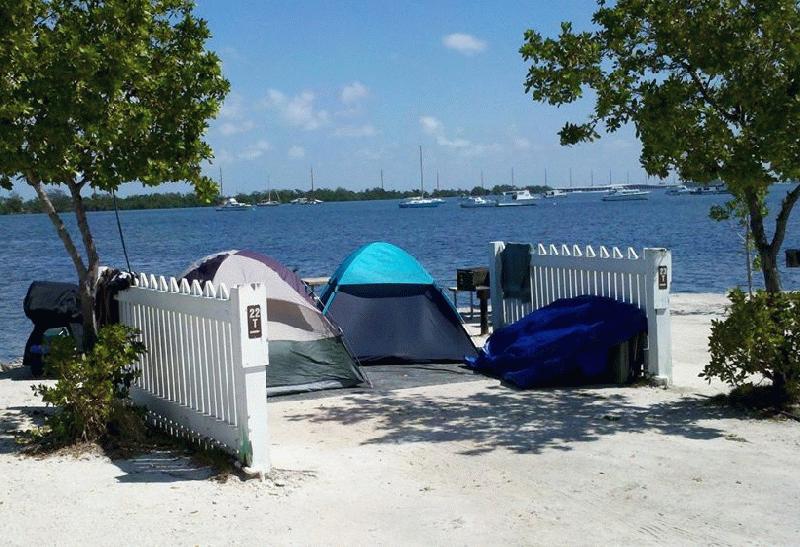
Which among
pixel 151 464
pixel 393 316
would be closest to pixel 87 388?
pixel 151 464

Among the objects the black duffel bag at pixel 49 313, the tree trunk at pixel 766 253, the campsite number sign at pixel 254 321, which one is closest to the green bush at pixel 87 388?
the campsite number sign at pixel 254 321

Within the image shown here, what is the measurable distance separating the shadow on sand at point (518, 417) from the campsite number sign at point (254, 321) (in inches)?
68.4

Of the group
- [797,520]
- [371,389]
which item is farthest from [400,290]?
[797,520]

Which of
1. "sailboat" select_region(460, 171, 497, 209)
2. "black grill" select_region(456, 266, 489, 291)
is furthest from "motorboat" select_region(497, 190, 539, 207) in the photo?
"black grill" select_region(456, 266, 489, 291)

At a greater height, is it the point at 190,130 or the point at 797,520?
the point at 190,130

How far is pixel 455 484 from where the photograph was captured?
→ 6738mm

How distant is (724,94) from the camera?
28.6 feet

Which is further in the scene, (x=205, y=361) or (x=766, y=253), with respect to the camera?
(x=766, y=253)

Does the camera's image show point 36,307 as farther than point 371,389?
Yes

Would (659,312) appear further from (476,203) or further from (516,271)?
(476,203)

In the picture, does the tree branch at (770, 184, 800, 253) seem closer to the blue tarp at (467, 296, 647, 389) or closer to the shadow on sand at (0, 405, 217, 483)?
the blue tarp at (467, 296, 647, 389)

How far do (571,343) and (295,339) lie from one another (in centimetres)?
311

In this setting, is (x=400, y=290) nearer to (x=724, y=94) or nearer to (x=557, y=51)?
(x=557, y=51)

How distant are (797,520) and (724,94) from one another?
4369 millimetres
